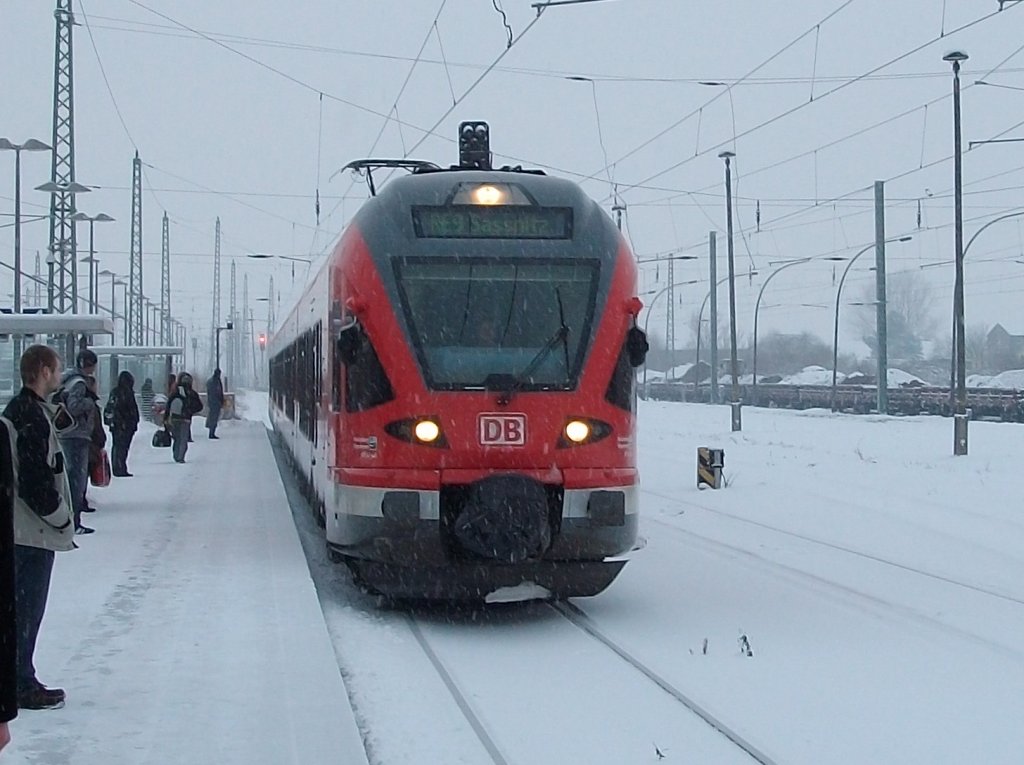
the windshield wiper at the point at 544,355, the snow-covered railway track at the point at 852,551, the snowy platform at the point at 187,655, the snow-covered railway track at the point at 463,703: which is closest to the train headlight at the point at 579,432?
the windshield wiper at the point at 544,355

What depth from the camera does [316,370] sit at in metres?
13.6

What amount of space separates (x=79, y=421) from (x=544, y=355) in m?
5.53

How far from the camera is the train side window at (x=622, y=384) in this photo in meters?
10.2

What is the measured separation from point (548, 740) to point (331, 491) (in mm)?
4281

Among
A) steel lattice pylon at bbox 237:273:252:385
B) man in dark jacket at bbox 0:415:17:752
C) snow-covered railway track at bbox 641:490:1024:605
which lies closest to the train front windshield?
snow-covered railway track at bbox 641:490:1024:605

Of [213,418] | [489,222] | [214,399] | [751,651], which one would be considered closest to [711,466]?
[489,222]

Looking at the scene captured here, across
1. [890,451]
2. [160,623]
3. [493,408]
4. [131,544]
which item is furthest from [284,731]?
[890,451]

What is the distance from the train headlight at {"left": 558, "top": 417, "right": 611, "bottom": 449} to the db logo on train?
309mm

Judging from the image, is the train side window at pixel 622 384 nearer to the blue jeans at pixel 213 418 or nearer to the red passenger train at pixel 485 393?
the red passenger train at pixel 485 393

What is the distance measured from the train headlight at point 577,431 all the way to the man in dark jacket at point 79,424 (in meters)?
5.44

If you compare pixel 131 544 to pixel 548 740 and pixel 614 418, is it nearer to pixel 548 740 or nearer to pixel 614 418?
pixel 614 418

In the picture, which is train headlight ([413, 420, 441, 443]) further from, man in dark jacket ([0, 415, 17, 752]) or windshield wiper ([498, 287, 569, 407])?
man in dark jacket ([0, 415, 17, 752])

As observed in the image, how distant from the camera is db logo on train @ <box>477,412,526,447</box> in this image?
977 centimetres

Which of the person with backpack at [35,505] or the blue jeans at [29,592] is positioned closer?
the person with backpack at [35,505]
